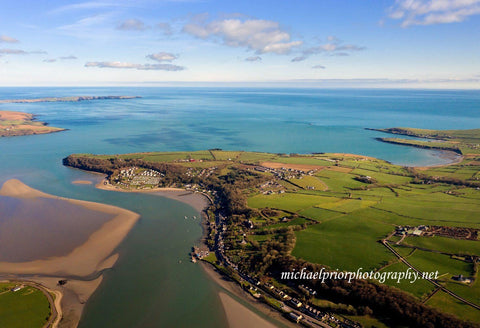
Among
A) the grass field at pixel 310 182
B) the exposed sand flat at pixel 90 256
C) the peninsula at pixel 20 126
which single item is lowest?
the exposed sand flat at pixel 90 256

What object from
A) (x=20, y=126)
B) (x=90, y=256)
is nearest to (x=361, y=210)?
(x=90, y=256)

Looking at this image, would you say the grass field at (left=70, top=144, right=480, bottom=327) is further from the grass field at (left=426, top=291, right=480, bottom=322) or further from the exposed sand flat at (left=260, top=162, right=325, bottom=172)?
the exposed sand flat at (left=260, top=162, right=325, bottom=172)

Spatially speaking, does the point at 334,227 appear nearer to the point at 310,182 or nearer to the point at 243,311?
the point at 243,311

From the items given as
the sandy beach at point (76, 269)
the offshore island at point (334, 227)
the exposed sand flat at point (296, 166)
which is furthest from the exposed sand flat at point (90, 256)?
the exposed sand flat at point (296, 166)

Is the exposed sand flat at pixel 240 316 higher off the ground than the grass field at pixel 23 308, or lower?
lower

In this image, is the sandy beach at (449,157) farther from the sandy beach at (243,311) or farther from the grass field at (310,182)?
the sandy beach at (243,311)

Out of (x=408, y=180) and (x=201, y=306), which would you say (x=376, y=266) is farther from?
(x=408, y=180)

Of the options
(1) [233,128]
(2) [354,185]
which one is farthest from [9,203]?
(1) [233,128]
